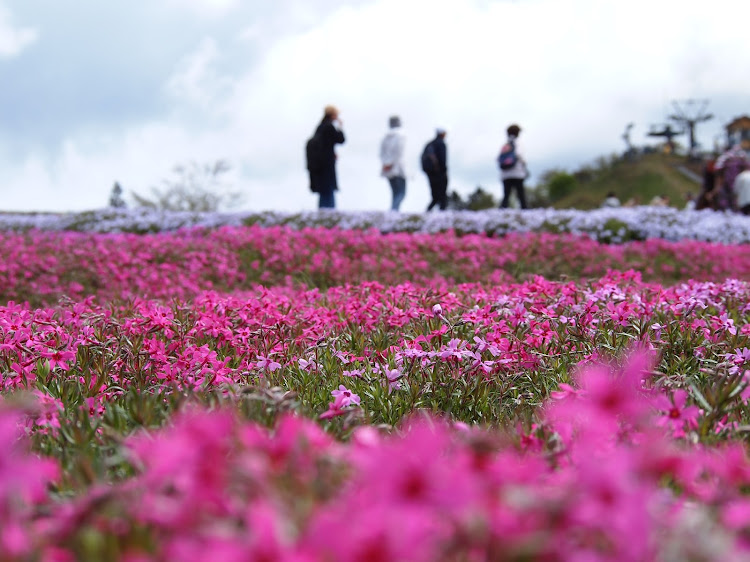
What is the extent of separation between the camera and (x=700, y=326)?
4.54m

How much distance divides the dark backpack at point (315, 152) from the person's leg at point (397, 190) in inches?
89.5

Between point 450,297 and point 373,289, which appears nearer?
point 450,297

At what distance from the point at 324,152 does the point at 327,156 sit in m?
0.17

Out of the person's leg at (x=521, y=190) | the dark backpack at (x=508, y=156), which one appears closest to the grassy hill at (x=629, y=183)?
the person's leg at (x=521, y=190)

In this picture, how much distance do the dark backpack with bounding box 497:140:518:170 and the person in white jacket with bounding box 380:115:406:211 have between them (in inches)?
113

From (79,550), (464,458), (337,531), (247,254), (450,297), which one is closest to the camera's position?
(337,531)

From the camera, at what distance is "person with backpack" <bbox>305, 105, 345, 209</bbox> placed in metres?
17.7

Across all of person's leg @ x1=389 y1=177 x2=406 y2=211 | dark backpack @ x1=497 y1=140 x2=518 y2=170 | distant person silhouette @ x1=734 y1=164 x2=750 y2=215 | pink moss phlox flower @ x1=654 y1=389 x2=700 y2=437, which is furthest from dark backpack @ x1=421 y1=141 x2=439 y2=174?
pink moss phlox flower @ x1=654 y1=389 x2=700 y2=437

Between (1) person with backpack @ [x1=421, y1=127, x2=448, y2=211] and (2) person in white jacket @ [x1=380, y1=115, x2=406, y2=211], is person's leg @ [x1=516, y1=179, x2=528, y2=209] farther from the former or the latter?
(2) person in white jacket @ [x1=380, y1=115, x2=406, y2=211]

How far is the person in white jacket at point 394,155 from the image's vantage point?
19328 millimetres

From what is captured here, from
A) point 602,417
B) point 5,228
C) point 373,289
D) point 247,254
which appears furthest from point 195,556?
point 5,228

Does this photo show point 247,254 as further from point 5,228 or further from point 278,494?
point 5,228

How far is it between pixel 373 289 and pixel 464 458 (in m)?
4.83

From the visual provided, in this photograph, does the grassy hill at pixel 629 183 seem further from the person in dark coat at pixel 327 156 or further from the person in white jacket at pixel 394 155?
the person in dark coat at pixel 327 156
